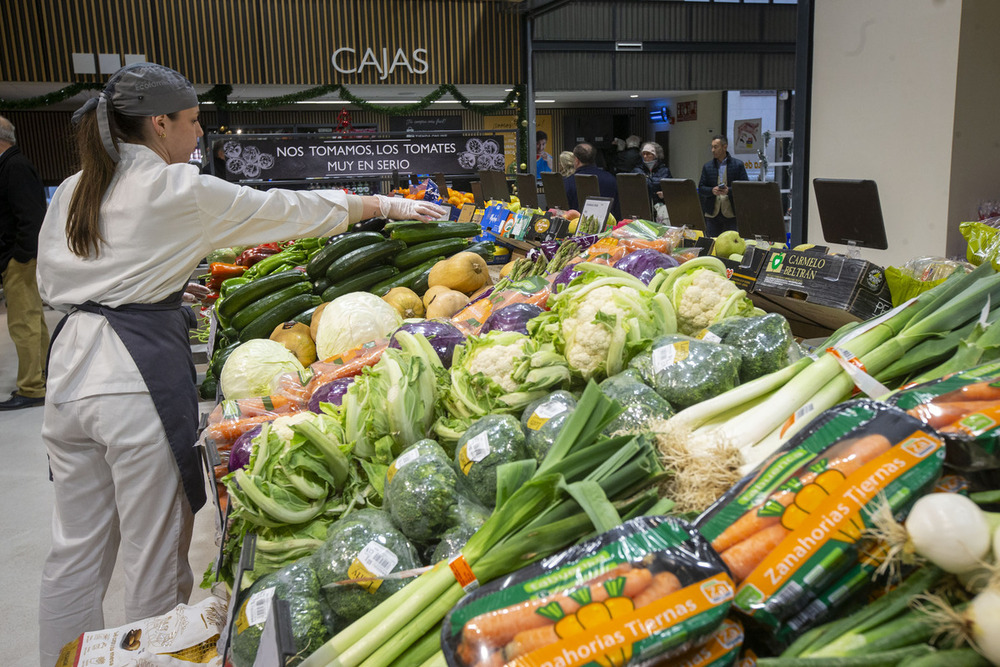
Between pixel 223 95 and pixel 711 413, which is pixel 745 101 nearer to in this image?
pixel 223 95

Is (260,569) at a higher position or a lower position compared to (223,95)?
lower

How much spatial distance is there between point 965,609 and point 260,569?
1.16 meters

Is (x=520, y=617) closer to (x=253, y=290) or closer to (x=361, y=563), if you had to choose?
(x=361, y=563)

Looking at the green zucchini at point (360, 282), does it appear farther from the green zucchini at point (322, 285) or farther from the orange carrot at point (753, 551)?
the orange carrot at point (753, 551)

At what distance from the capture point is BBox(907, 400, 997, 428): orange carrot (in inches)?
36.4

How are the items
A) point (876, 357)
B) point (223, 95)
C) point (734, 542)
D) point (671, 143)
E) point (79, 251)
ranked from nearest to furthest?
point (734, 542)
point (876, 357)
point (79, 251)
point (223, 95)
point (671, 143)

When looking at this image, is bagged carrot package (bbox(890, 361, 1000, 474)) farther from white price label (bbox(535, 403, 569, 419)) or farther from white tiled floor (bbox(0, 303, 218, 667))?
white tiled floor (bbox(0, 303, 218, 667))

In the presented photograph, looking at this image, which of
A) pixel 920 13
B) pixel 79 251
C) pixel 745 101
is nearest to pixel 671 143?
pixel 745 101

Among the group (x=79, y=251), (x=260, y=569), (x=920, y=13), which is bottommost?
(x=260, y=569)

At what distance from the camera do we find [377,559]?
119 cm

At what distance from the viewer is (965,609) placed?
0.76 m

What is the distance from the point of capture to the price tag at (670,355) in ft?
4.82

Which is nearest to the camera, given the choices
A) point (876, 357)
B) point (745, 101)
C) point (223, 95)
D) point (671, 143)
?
point (876, 357)

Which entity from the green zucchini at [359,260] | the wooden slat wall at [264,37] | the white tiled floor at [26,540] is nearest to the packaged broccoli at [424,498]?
the white tiled floor at [26,540]
